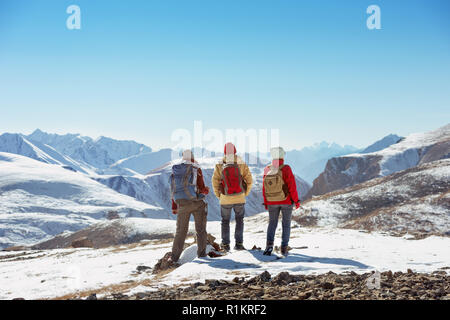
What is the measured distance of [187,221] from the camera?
10445 millimetres

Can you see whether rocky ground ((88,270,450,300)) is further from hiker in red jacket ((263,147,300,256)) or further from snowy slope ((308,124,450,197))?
snowy slope ((308,124,450,197))

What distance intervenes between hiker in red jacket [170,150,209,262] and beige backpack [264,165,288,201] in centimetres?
186

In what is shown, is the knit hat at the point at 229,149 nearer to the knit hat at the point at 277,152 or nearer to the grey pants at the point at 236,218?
the knit hat at the point at 277,152

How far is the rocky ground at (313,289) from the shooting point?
5441 millimetres

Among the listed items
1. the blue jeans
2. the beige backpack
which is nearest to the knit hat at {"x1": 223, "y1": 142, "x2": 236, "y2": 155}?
the beige backpack

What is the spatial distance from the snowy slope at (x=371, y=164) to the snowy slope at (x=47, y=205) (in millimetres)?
68321

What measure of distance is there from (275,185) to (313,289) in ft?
14.7

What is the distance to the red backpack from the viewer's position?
1077 centimetres

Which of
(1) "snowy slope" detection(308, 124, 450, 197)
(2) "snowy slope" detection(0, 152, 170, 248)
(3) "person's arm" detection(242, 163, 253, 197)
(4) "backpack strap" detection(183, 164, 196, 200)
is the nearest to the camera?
(4) "backpack strap" detection(183, 164, 196, 200)

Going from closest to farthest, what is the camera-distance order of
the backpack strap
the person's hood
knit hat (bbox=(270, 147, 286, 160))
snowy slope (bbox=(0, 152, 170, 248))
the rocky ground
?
1. the rocky ground
2. the backpack strap
3. knit hat (bbox=(270, 147, 286, 160))
4. the person's hood
5. snowy slope (bbox=(0, 152, 170, 248))

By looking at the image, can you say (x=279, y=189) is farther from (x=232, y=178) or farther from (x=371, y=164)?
(x=371, y=164)

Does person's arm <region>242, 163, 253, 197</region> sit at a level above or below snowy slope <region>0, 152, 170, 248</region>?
above
